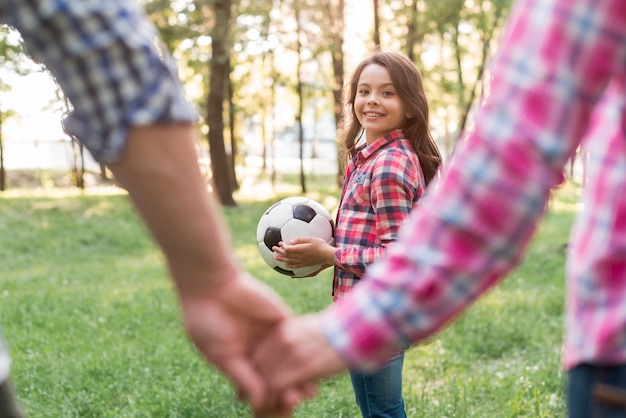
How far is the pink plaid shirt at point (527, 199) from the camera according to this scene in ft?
3.35

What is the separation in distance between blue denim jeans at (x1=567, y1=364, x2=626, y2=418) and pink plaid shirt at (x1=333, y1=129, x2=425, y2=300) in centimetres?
159

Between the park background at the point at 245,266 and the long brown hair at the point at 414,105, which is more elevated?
the long brown hair at the point at 414,105

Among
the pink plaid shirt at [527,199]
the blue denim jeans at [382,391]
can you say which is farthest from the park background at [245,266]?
the blue denim jeans at [382,391]

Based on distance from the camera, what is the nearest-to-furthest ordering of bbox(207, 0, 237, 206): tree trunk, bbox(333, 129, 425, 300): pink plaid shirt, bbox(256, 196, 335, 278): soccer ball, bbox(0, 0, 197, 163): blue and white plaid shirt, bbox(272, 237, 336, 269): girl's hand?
bbox(0, 0, 197, 163): blue and white plaid shirt → bbox(333, 129, 425, 300): pink plaid shirt → bbox(272, 237, 336, 269): girl's hand → bbox(256, 196, 335, 278): soccer ball → bbox(207, 0, 237, 206): tree trunk

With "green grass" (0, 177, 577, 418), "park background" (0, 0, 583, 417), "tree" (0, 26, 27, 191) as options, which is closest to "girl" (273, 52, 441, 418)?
"park background" (0, 0, 583, 417)

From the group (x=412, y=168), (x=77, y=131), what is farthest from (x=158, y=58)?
(x=412, y=168)

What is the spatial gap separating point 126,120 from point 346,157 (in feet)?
7.61

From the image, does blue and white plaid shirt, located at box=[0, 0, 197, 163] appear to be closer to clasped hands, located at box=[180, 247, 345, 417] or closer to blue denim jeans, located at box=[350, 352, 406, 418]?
clasped hands, located at box=[180, 247, 345, 417]

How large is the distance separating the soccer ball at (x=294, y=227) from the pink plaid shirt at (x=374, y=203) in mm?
78

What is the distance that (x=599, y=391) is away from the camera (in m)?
1.09

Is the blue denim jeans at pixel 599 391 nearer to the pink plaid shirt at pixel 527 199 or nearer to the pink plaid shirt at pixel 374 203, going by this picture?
the pink plaid shirt at pixel 527 199

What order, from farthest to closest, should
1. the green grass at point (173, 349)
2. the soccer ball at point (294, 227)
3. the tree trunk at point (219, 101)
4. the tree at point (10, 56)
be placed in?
1. the tree trunk at point (219, 101)
2. the tree at point (10, 56)
3. the green grass at point (173, 349)
4. the soccer ball at point (294, 227)

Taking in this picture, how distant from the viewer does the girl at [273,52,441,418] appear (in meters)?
2.76

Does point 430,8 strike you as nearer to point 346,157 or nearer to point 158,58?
point 346,157
